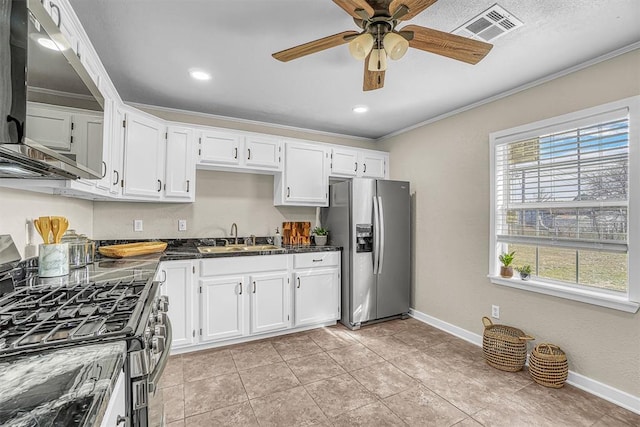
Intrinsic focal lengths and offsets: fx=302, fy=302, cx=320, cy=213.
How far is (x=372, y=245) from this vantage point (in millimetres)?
3471

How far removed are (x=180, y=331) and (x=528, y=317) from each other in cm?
306

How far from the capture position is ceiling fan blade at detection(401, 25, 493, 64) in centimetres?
154

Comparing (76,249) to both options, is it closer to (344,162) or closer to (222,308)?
(222,308)

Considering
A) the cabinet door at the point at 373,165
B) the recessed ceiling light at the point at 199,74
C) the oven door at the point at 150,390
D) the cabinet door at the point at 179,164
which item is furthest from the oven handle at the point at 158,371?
the cabinet door at the point at 373,165

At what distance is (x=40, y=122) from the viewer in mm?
826

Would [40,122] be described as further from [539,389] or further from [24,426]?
[539,389]

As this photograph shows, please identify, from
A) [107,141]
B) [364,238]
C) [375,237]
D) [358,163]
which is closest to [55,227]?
[107,141]

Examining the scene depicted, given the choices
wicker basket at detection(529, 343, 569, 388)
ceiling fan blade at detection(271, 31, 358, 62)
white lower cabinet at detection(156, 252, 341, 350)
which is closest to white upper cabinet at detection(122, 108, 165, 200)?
white lower cabinet at detection(156, 252, 341, 350)

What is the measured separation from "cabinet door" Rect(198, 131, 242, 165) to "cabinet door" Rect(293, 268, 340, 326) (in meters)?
1.43

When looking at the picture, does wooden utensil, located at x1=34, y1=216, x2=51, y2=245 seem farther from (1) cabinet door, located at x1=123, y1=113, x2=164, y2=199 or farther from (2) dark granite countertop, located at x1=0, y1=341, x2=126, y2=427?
(2) dark granite countertop, located at x1=0, y1=341, x2=126, y2=427

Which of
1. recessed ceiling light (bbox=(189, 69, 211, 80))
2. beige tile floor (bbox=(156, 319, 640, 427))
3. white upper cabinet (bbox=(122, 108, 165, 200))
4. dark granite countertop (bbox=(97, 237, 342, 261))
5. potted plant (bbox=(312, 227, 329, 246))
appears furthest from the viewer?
potted plant (bbox=(312, 227, 329, 246))

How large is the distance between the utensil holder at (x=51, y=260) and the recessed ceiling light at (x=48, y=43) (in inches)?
48.2

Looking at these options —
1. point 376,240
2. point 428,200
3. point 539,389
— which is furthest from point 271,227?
point 539,389

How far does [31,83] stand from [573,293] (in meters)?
3.18
